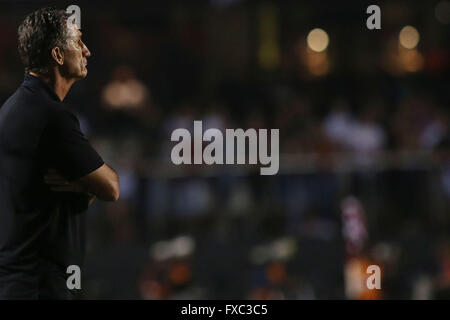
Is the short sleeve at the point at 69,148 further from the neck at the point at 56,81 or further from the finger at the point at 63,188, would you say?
the neck at the point at 56,81

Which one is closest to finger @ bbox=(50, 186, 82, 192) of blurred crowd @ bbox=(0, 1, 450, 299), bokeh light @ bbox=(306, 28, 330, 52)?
blurred crowd @ bbox=(0, 1, 450, 299)

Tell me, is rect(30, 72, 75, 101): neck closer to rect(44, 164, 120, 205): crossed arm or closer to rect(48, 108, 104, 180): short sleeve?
rect(48, 108, 104, 180): short sleeve

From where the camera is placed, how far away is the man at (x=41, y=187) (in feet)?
12.5

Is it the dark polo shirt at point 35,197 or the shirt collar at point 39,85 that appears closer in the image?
the dark polo shirt at point 35,197

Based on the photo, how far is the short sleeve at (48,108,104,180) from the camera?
3.85m

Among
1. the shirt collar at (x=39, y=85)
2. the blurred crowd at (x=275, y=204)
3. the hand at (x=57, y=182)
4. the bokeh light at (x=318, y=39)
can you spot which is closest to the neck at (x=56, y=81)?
the shirt collar at (x=39, y=85)

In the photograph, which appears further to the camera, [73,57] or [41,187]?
[73,57]

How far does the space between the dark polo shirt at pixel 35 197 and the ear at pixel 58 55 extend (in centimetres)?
20

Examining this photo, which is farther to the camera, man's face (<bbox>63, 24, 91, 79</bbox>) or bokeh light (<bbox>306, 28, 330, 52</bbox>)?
bokeh light (<bbox>306, 28, 330, 52</bbox>)

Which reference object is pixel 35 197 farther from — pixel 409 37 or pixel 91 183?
pixel 409 37

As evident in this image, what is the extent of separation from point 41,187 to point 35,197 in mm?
54

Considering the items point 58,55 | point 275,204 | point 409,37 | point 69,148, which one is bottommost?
point 69,148

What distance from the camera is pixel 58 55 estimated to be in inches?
158

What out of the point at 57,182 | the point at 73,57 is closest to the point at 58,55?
the point at 73,57
